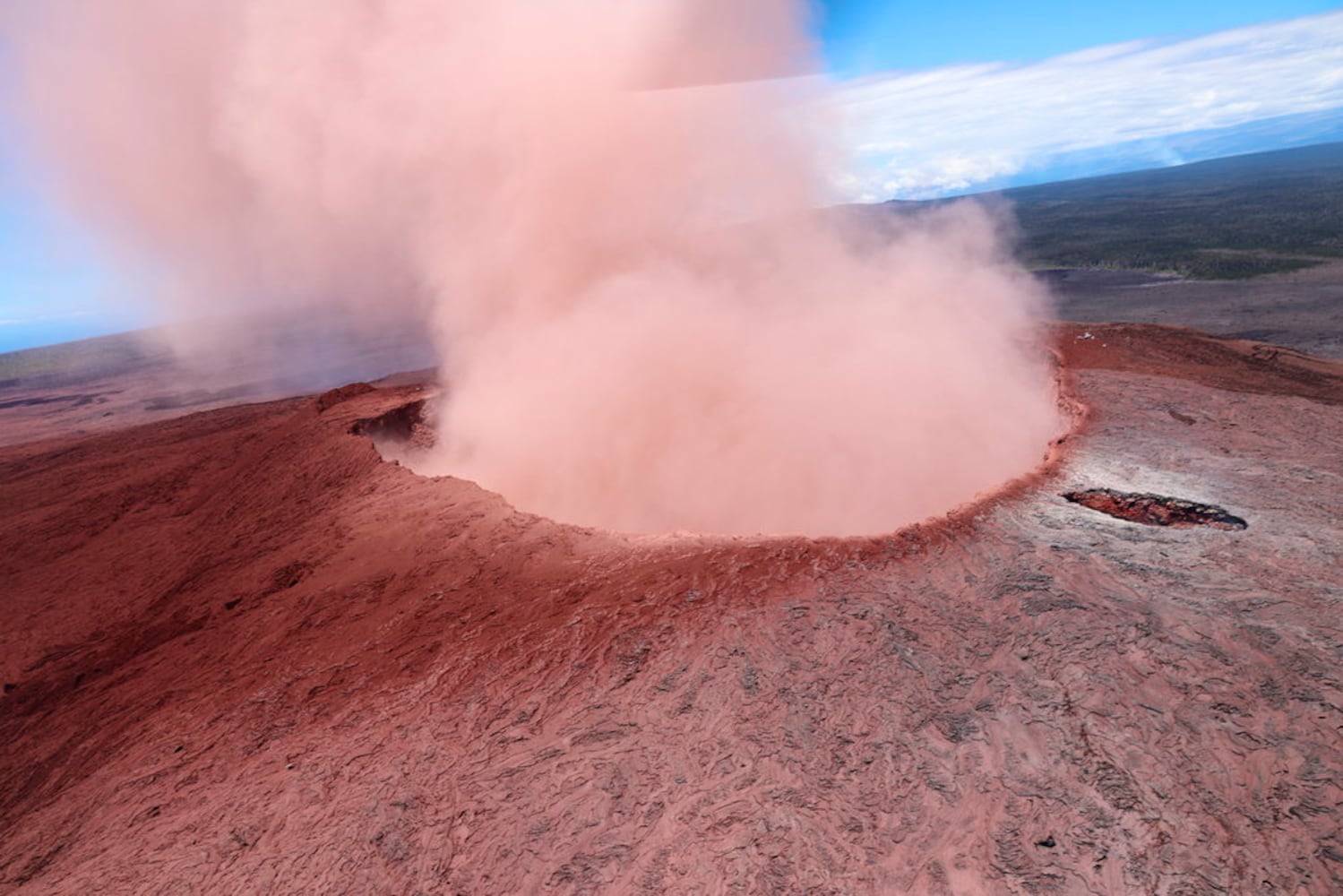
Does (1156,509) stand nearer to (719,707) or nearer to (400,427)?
(719,707)

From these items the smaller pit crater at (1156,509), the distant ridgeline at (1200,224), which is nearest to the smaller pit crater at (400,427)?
the smaller pit crater at (1156,509)

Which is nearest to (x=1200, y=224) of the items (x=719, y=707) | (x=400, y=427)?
(x=400, y=427)

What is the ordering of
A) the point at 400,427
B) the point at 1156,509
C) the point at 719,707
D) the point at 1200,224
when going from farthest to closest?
the point at 1200,224 < the point at 400,427 < the point at 1156,509 < the point at 719,707

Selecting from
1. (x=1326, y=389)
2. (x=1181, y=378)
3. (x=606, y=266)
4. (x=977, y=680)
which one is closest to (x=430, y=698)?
(x=977, y=680)

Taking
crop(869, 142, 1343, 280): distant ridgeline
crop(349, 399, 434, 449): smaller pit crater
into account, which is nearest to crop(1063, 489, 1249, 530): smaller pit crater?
crop(349, 399, 434, 449): smaller pit crater

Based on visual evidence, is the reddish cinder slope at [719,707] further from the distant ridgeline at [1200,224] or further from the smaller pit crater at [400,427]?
the distant ridgeline at [1200,224]

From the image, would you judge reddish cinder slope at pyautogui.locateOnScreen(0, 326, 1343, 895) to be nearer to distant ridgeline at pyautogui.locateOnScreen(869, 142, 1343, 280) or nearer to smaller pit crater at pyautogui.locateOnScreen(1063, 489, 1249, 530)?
smaller pit crater at pyautogui.locateOnScreen(1063, 489, 1249, 530)
